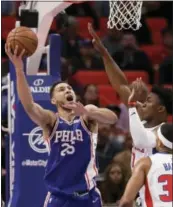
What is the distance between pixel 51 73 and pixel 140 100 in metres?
1.61

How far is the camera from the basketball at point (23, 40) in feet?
23.8

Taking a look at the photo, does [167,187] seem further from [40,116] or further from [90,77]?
[90,77]

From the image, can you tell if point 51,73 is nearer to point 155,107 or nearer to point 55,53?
point 55,53

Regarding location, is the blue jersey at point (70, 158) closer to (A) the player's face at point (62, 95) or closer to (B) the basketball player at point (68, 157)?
(B) the basketball player at point (68, 157)

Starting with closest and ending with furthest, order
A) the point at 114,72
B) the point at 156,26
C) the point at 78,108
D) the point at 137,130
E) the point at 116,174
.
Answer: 1. the point at 137,130
2. the point at 78,108
3. the point at 114,72
4. the point at 116,174
5. the point at 156,26

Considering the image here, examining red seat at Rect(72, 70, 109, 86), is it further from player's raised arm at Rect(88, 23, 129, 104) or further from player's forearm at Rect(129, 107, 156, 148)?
player's forearm at Rect(129, 107, 156, 148)

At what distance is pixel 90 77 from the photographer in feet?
40.3

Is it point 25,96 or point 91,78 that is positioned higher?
point 25,96

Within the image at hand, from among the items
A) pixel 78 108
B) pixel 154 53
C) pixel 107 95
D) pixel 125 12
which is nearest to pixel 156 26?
pixel 154 53

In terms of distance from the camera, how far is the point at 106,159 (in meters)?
10.3

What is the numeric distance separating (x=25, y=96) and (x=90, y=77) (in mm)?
5395

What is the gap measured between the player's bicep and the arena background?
123 centimetres

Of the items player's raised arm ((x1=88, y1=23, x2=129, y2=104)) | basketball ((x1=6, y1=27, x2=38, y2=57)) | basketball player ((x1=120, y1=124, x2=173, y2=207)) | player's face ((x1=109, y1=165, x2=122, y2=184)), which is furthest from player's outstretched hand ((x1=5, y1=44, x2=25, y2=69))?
player's face ((x1=109, y1=165, x2=122, y2=184))

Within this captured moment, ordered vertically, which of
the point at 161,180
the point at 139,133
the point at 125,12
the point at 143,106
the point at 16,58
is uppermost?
the point at 125,12
